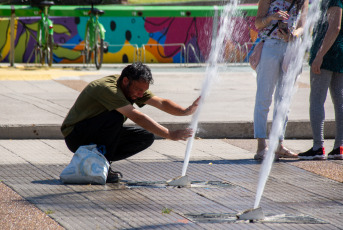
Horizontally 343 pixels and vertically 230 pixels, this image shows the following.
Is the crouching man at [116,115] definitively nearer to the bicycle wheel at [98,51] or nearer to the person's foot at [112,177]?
the person's foot at [112,177]

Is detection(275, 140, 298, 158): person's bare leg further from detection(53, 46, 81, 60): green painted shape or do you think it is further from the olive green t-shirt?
detection(53, 46, 81, 60): green painted shape

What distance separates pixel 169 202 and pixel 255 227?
88 centimetres

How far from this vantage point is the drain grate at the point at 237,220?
5.03m

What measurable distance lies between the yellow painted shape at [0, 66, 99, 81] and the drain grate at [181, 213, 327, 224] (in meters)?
8.61

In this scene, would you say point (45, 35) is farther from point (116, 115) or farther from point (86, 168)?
point (86, 168)

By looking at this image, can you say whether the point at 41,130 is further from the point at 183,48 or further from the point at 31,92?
the point at 183,48

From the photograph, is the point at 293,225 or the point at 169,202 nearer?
the point at 293,225

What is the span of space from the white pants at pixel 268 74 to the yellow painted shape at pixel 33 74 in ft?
22.6

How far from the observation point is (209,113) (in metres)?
9.59

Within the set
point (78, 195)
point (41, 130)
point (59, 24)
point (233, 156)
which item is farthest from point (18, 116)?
point (59, 24)

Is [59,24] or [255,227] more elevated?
[255,227]

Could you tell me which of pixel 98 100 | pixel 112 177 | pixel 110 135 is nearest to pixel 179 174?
pixel 112 177

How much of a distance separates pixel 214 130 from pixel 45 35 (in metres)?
8.24

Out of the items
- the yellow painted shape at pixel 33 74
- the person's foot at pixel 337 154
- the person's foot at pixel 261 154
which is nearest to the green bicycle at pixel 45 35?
the yellow painted shape at pixel 33 74
